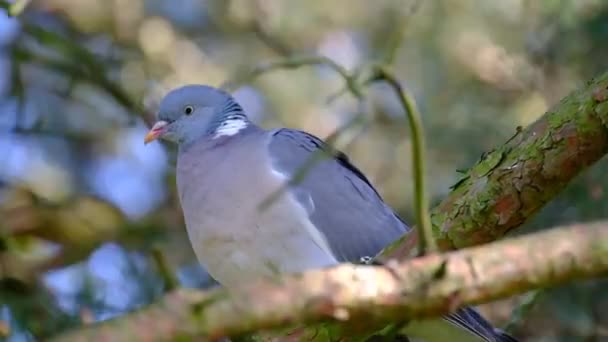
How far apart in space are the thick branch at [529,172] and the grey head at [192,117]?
1.27 m

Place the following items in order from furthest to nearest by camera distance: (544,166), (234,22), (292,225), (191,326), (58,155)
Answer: (234,22) → (58,155) → (292,225) → (544,166) → (191,326)

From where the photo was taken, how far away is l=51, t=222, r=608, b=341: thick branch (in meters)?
1.50

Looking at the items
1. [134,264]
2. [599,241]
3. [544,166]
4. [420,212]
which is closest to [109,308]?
[134,264]

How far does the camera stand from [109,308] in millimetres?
3162

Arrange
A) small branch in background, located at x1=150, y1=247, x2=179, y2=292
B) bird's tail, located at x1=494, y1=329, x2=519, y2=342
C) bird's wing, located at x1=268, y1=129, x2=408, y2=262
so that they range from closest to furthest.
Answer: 1. small branch in background, located at x1=150, y1=247, x2=179, y2=292
2. bird's tail, located at x1=494, y1=329, x2=519, y2=342
3. bird's wing, located at x1=268, y1=129, x2=408, y2=262

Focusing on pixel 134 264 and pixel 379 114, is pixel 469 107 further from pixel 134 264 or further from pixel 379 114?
pixel 134 264

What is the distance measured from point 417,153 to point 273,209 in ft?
4.75

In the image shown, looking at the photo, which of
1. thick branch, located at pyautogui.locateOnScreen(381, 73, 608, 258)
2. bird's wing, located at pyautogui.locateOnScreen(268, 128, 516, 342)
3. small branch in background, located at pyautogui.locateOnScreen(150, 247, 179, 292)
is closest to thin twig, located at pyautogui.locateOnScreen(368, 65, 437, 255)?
small branch in background, located at pyautogui.locateOnScreen(150, 247, 179, 292)

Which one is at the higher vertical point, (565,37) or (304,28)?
(304,28)

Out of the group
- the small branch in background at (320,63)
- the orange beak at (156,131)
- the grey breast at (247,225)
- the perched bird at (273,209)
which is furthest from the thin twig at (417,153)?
the orange beak at (156,131)

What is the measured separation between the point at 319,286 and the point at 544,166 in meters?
1.14

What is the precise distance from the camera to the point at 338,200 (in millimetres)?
3379

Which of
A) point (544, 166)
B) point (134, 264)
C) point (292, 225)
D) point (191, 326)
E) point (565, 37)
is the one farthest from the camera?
point (565, 37)

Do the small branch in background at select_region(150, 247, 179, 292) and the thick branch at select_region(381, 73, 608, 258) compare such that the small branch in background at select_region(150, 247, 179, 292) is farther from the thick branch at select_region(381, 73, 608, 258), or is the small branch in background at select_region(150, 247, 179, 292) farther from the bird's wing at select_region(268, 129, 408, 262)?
the bird's wing at select_region(268, 129, 408, 262)
